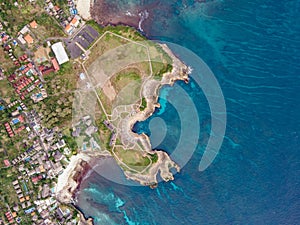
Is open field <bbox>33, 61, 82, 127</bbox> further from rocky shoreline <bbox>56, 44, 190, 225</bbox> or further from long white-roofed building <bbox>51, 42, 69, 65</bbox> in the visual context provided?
rocky shoreline <bbox>56, 44, 190, 225</bbox>

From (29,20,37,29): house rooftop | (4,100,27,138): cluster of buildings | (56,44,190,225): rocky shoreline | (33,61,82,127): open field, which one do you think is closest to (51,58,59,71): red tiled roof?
(33,61,82,127): open field

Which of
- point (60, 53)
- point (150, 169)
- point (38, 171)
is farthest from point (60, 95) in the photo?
point (150, 169)

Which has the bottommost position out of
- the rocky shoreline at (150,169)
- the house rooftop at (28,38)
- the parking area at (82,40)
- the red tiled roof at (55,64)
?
the rocky shoreline at (150,169)

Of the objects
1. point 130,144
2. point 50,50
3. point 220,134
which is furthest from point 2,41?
point 220,134

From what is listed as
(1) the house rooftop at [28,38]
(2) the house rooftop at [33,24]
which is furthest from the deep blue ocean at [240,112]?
(1) the house rooftop at [28,38]

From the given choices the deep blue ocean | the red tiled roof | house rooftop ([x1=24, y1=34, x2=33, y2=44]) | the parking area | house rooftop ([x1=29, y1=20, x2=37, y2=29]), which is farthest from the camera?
the parking area

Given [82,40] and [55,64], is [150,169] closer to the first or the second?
[55,64]

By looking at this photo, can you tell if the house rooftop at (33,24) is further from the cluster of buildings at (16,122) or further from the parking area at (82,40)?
the cluster of buildings at (16,122)
